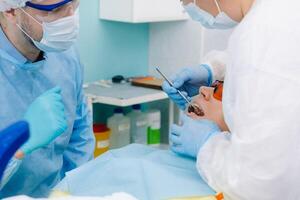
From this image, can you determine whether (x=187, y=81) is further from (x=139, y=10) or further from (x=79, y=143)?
(x=139, y=10)

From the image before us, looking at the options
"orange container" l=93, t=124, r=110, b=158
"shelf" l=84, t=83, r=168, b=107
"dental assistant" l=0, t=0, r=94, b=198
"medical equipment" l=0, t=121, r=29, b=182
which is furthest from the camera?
"orange container" l=93, t=124, r=110, b=158

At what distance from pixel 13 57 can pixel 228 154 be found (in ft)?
2.39

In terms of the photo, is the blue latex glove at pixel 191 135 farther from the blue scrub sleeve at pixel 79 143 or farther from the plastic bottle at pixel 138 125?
the plastic bottle at pixel 138 125

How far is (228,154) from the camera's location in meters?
1.11

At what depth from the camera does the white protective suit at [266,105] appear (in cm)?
101

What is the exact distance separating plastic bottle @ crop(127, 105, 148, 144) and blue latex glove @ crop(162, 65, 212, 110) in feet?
3.89

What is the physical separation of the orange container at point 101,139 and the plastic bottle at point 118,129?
0.06 meters

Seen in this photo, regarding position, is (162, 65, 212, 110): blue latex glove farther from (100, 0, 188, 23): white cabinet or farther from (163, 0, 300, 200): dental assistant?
(100, 0, 188, 23): white cabinet

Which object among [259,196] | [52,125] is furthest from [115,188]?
[259,196]

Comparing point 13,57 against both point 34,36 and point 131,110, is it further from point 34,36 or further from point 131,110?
point 131,110

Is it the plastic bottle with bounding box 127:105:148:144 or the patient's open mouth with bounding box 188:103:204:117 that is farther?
the plastic bottle with bounding box 127:105:148:144

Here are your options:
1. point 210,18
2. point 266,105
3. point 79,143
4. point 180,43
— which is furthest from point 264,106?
point 180,43

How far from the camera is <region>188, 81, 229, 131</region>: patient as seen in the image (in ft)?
4.70

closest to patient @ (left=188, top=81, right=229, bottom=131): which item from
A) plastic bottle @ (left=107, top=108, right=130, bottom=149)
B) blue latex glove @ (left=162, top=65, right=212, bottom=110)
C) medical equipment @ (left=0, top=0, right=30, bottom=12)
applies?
blue latex glove @ (left=162, top=65, right=212, bottom=110)
